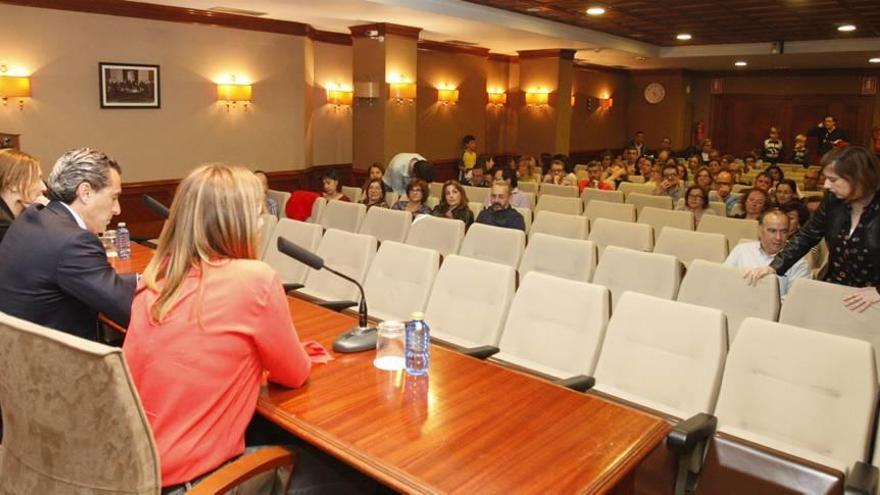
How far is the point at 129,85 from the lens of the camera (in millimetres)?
7582

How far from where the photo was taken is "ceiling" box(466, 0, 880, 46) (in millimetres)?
8125

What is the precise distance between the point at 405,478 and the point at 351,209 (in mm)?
4638

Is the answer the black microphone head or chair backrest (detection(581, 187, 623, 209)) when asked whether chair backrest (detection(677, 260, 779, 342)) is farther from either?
chair backrest (detection(581, 187, 623, 209))

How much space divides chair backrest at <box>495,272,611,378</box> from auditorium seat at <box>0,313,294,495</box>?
169 centimetres

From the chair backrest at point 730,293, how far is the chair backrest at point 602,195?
338 cm

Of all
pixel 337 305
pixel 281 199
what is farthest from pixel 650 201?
pixel 337 305

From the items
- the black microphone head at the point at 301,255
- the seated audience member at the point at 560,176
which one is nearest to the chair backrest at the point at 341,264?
the black microphone head at the point at 301,255

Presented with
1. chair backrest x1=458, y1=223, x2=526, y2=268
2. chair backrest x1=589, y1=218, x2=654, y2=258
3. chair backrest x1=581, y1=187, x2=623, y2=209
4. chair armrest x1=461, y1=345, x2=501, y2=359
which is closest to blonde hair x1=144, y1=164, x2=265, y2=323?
chair armrest x1=461, y1=345, x2=501, y2=359

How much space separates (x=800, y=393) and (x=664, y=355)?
499 millimetres

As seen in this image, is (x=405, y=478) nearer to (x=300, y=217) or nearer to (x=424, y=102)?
(x=300, y=217)

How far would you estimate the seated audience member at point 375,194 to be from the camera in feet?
22.4

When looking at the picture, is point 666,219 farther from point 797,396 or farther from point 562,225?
point 797,396

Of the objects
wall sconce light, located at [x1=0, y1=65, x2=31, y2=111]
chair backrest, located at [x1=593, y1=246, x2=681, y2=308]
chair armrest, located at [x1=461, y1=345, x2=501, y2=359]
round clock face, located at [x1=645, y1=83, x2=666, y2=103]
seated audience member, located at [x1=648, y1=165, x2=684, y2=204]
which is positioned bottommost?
chair armrest, located at [x1=461, y1=345, x2=501, y2=359]

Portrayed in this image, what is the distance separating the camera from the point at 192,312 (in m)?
1.73
